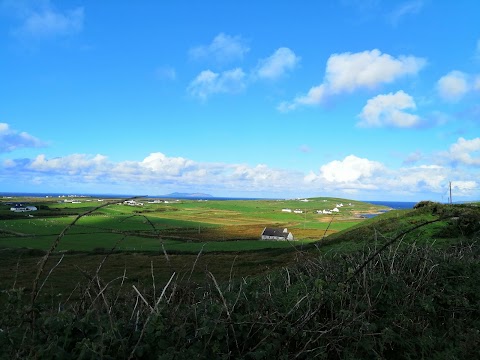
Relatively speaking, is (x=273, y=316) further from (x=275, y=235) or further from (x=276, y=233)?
(x=276, y=233)

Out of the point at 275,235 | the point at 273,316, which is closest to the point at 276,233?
the point at 275,235

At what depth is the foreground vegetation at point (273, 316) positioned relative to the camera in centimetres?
305

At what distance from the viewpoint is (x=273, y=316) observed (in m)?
3.90

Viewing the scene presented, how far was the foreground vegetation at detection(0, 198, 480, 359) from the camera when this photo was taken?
3.05m

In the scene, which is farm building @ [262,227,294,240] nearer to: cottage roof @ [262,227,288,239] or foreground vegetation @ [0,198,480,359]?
cottage roof @ [262,227,288,239]

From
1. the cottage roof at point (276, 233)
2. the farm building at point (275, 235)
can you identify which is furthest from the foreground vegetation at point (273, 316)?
the cottage roof at point (276, 233)

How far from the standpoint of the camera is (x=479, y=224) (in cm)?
1627

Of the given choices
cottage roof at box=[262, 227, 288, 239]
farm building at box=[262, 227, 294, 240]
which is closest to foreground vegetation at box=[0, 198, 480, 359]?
farm building at box=[262, 227, 294, 240]

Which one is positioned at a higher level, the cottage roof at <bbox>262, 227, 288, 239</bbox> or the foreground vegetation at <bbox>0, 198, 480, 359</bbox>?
the foreground vegetation at <bbox>0, 198, 480, 359</bbox>

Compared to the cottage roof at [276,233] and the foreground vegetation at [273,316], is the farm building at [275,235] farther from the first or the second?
the foreground vegetation at [273,316]

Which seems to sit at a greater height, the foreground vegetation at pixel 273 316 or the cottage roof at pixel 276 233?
the foreground vegetation at pixel 273 316

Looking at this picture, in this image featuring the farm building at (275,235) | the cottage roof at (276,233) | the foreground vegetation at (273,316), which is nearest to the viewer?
the foreground vegetation at (273,316)

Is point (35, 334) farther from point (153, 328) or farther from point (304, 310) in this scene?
point (304, 310)

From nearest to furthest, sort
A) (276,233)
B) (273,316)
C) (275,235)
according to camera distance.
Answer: (273,316) → (275,235) → (276,233)
